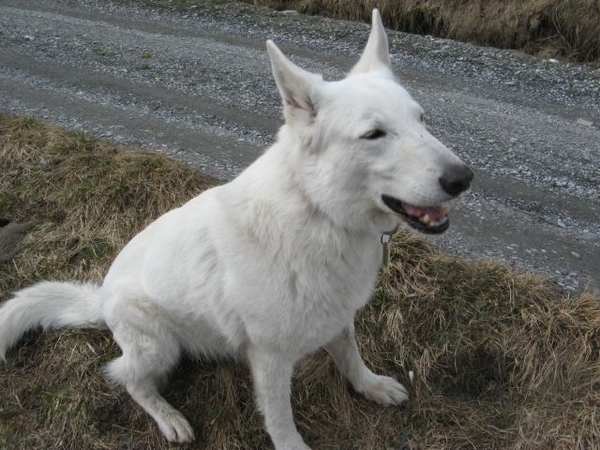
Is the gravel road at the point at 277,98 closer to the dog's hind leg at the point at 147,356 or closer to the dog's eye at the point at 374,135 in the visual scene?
the dog's eye at the point at 374,135

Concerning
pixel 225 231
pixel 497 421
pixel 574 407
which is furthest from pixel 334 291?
pixel 574 407

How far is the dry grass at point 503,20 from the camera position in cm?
819

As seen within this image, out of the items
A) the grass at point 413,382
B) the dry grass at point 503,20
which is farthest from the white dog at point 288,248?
the dry grass at point 503,20

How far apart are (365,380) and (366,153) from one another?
1.89 meters

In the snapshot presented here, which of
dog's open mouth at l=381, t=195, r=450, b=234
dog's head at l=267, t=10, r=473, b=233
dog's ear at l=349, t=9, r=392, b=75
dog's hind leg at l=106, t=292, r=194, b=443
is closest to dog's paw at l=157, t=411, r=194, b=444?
dog's hind leg at l=106, t=292, r=194, b=443

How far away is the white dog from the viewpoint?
2674 mm

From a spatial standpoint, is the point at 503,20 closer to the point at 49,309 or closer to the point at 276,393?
the point at 276,393

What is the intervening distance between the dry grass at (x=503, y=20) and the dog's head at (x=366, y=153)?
6.73m

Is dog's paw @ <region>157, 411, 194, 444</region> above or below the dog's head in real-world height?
below

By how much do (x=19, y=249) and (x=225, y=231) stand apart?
2.89 meters

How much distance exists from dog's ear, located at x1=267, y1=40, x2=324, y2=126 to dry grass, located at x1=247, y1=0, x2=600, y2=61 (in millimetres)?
6834

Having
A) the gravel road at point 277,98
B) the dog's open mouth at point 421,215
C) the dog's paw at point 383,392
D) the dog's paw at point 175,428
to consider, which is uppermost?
the dog's open mouth at point 421,215

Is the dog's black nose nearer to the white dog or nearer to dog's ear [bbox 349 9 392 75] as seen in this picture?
the white dog

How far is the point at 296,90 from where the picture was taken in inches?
109
